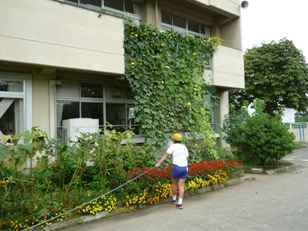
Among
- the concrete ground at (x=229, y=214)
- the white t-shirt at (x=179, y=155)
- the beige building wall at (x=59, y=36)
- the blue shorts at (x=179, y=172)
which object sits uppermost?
the beige building wall at (x=59, y=36)

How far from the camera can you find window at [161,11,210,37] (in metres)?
14.0

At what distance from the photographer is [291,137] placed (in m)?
13.9

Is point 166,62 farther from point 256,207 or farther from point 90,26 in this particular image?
point 256,207

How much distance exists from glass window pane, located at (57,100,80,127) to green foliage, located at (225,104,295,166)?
21.8 ft

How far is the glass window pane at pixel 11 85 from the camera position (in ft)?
29.4

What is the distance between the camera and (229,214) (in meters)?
7.43

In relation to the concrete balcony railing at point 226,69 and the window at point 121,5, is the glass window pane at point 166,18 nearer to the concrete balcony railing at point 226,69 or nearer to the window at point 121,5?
the window at point 121,5

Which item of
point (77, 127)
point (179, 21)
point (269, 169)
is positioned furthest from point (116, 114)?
point (269, 169)

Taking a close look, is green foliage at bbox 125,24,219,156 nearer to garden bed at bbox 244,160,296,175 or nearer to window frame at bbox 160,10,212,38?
window frame at bbox 160,10,212,38

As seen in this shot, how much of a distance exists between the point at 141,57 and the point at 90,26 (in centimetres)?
198

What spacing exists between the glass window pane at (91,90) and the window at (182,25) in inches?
159

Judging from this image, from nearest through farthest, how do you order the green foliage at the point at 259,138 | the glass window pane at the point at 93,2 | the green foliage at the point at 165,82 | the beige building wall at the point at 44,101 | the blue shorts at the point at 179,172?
the blue shorts at the point at 179,172 → the beige building wall at the point at 44,101 → the green foliage at the point at 165,82 → the glass window pane at the point at 93,2 → the green foliage at the point at 259,138

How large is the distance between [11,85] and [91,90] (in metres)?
2.63

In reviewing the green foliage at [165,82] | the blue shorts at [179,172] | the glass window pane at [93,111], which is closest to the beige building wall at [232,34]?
the green foliage at [165,82]
